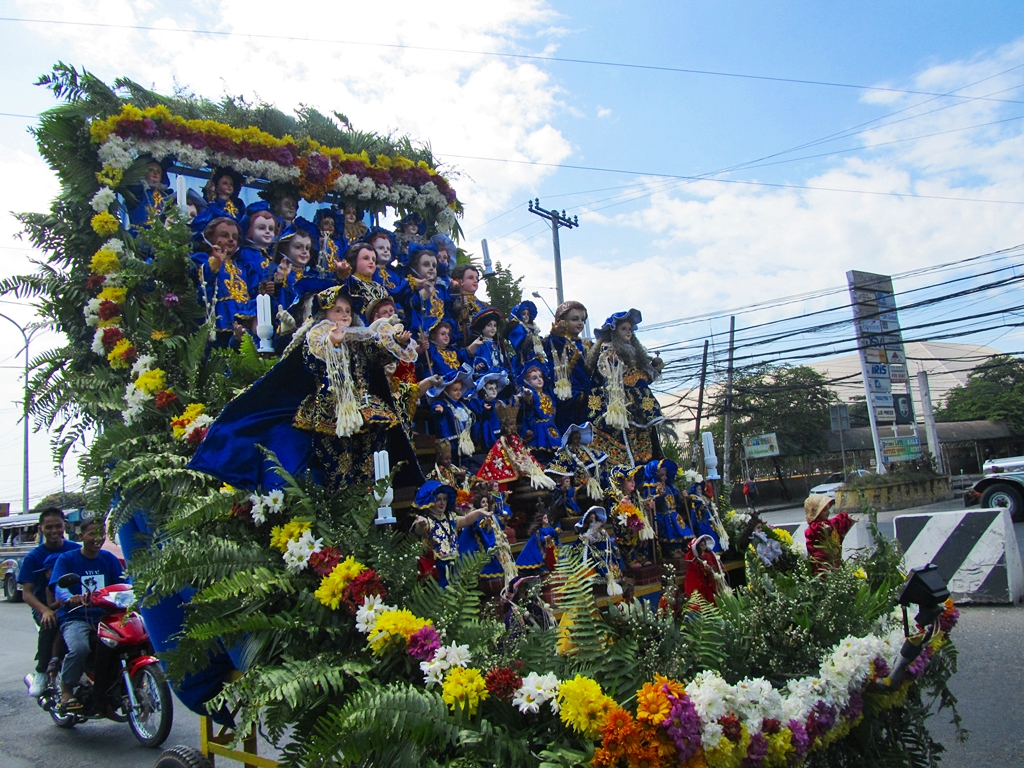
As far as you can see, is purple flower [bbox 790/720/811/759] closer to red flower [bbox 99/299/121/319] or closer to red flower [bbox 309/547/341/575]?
red flower [bbox 309/547/341/575]

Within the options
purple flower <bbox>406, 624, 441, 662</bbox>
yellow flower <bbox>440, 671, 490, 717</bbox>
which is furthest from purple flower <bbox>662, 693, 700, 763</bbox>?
purple flower <bbox>406, 624, 441, 662</bbox>

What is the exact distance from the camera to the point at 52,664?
271 inches

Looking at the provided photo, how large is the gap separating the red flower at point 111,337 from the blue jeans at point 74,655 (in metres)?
2.92

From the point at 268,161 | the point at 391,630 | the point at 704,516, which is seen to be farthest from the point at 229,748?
the point at 268,161

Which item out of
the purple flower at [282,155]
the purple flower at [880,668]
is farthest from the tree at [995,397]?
the purple flower at [880,668]

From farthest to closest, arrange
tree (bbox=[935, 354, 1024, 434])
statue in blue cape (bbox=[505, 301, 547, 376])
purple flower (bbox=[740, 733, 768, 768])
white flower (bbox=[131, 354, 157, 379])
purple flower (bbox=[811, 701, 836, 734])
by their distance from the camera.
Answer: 1. tree (bbox=[935, 354, 1024, 434])
2. statue in blue cape (bbox=[505, 301, 547, 376])
3. white flower (bbox=[131, 354, 157, 379])
4. purple flower (bbox=[811, 701, 836, 734])
5. purple flower (bbox=[740, 733, 768, 768])

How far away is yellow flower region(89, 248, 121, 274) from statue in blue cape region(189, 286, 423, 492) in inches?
82.6

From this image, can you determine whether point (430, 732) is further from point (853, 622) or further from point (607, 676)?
point (853, 622)

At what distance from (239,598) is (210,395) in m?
1.71

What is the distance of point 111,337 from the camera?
213 inches

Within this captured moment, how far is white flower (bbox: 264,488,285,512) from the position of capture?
4121 millimetres

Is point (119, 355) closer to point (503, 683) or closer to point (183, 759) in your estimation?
point (183, 759)

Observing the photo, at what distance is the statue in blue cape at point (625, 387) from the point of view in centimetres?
700

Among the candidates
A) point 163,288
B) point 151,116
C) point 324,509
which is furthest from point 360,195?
point 324,509
